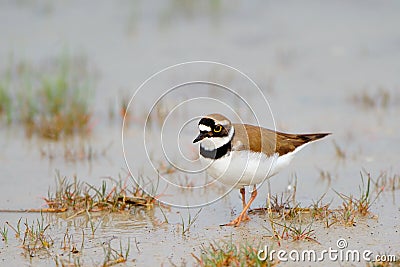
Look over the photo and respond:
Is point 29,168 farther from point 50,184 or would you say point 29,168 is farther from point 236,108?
point 236,108

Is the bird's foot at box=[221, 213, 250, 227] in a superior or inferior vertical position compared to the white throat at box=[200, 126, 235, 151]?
inferior

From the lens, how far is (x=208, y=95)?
10.4 m

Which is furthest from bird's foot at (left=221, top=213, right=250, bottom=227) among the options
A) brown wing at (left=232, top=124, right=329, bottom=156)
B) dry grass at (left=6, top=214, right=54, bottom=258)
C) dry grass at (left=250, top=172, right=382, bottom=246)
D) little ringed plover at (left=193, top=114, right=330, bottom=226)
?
dry grass at (left=6, top=214, right=54, bottom=258)

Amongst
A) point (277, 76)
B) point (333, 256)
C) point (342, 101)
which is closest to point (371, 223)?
point (333, 256)

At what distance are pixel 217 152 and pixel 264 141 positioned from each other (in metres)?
0.50

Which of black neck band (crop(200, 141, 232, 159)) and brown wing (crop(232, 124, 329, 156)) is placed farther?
brown wing (crop(232, 124, 329, 156))

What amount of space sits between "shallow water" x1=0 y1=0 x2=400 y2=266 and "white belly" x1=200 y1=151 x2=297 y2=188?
15.2 inches

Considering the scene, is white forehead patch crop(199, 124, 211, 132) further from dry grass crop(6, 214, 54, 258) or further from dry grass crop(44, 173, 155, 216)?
dry grass crop(6, 214, 54, 258)

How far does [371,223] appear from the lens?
6.08m

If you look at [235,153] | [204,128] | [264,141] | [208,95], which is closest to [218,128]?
[204,128]

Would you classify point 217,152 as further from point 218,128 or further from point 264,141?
point 264,141

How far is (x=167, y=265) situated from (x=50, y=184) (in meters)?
2.44

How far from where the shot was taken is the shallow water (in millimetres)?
6055

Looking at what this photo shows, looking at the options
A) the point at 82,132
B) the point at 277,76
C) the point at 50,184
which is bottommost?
the point at 50,184
